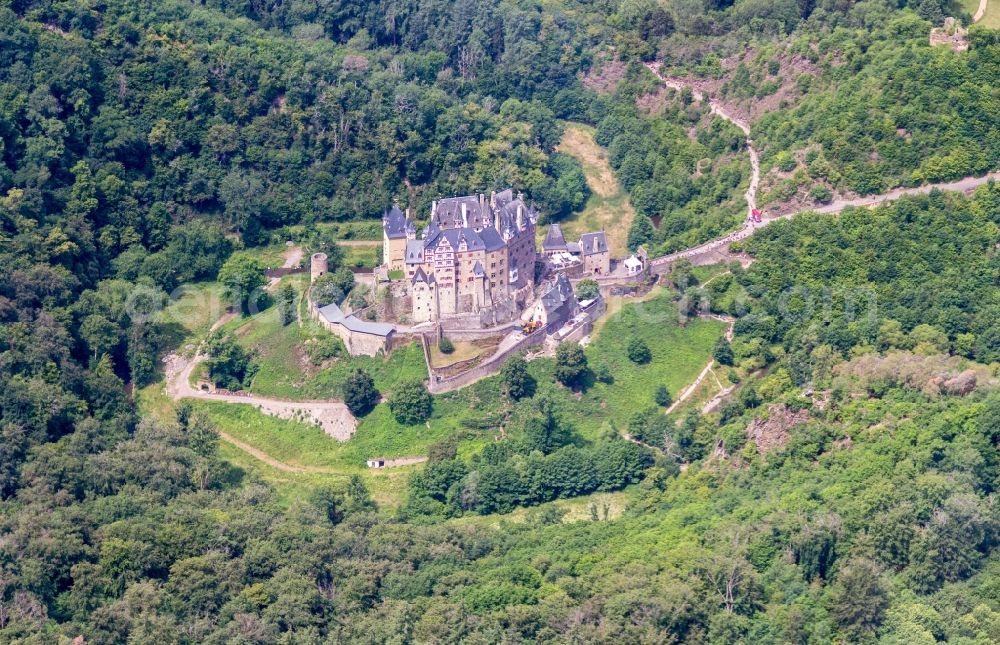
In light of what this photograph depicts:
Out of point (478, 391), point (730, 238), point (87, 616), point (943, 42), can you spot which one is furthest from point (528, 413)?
point (943, 42)

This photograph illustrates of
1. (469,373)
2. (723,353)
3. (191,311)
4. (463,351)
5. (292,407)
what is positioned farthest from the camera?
(191,311)

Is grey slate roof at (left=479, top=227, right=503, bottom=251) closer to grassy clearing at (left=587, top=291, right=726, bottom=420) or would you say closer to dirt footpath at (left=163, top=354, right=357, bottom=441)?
grassy clearing at (left=587, top=291, right=726, bottom=420)

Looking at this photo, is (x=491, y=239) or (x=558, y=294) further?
(x=558, y=294)

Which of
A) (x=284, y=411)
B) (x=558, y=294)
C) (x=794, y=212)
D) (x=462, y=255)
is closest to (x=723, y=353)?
(x=558, y=294)

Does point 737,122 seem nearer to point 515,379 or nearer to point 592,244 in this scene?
point 592,244

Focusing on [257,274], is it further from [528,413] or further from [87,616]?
[87,616]

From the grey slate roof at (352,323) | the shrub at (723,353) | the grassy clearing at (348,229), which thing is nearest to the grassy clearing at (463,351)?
the grey slate roof at (352,323)
